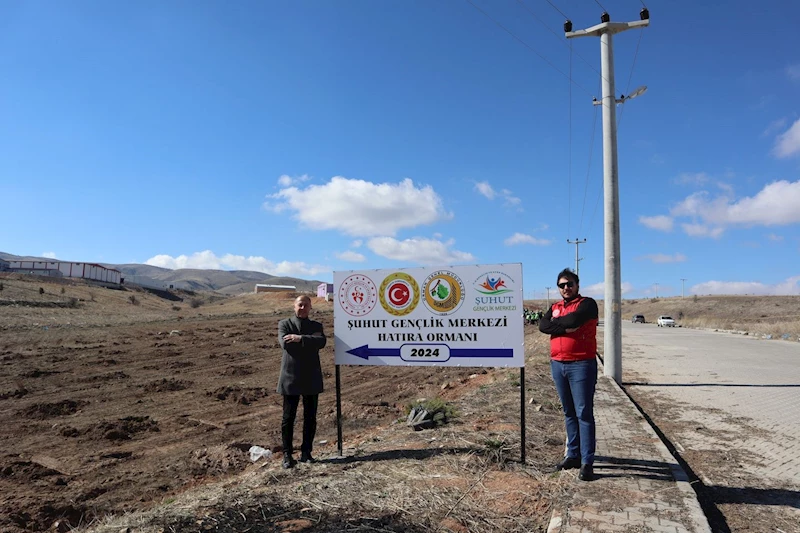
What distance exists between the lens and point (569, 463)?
4.80m

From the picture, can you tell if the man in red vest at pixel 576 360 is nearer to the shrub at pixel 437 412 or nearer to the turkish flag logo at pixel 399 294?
the turkish flag logo at pixel 399 294

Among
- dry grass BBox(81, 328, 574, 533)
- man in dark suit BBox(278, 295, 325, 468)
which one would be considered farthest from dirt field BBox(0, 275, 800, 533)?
man in dark suit BBox(278, 295, 325, 468)

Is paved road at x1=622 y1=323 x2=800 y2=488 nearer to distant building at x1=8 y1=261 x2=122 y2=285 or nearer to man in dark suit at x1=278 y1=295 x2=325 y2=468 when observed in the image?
man in dark suit at x1=278 y1=295 x2=325 y2=468

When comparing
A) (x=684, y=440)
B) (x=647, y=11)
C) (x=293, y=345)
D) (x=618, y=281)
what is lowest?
(x=684, y=440)

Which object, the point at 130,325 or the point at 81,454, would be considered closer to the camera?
the point at 81,454

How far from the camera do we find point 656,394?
10203 mm

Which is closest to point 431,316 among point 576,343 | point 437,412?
point 576,343

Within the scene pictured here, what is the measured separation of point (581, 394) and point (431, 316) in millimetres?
1717

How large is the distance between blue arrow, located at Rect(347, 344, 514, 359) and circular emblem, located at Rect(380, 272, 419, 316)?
17.3 inches

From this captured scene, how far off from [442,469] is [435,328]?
1417 mm

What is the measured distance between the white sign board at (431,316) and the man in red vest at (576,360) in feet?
1.52

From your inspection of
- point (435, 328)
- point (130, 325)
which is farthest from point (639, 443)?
point (130, 325)

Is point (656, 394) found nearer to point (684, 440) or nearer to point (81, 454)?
point (684, 440)

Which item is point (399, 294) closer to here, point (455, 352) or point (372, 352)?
point (372, 352)
